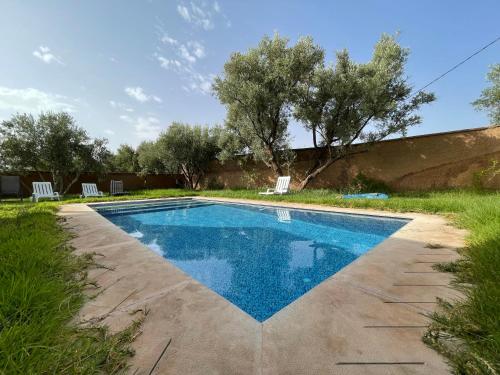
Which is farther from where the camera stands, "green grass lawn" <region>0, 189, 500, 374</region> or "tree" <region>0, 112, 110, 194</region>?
"tree" <region>0, 112, 110, 194</region>

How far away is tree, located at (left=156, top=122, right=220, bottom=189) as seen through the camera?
1684cm

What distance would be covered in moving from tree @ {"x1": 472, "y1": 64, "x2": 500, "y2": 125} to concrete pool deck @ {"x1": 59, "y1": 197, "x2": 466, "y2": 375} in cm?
1186

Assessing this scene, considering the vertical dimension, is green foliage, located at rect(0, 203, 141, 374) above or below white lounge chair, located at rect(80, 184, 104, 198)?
below

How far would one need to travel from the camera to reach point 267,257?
3719 mm

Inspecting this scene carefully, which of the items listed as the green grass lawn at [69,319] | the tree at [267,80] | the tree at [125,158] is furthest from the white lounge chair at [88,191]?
the tree at [125,158]

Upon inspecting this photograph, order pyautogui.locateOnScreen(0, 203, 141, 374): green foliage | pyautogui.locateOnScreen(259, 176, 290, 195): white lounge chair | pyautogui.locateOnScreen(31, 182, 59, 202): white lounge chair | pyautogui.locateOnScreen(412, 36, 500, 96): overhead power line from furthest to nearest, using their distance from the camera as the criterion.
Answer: pyautogui.locateOnScreen(259, 176, 290, 195): white lounge chair → pyautogui.locateOnScreen(31, 182, 59, 202): white lounge chair → pyautogui.locateOnScreen(412, 36, 500, 96): overhead power line → pyautogui.locateOnScreen(0, 203, 141, 374): green foliage

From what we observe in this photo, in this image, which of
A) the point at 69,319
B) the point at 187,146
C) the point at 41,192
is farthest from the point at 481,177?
the point at 41,192

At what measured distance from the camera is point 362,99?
31.9ft

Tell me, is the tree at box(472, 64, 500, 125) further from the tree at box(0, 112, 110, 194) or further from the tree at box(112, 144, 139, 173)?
the tree at box(112, 144, 139, 173)

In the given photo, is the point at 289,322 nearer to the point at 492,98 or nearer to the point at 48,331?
the point at 48,331

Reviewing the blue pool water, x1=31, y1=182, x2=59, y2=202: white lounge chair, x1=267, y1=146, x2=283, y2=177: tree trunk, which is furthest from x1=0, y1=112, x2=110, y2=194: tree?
x1=267, y1=146, x2=283, y2=177: tree trunk

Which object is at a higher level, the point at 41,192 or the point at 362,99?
the point at 362,99

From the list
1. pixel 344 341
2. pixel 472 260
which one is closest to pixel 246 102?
pixel 472 260

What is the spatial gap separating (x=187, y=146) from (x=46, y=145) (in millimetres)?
7986
